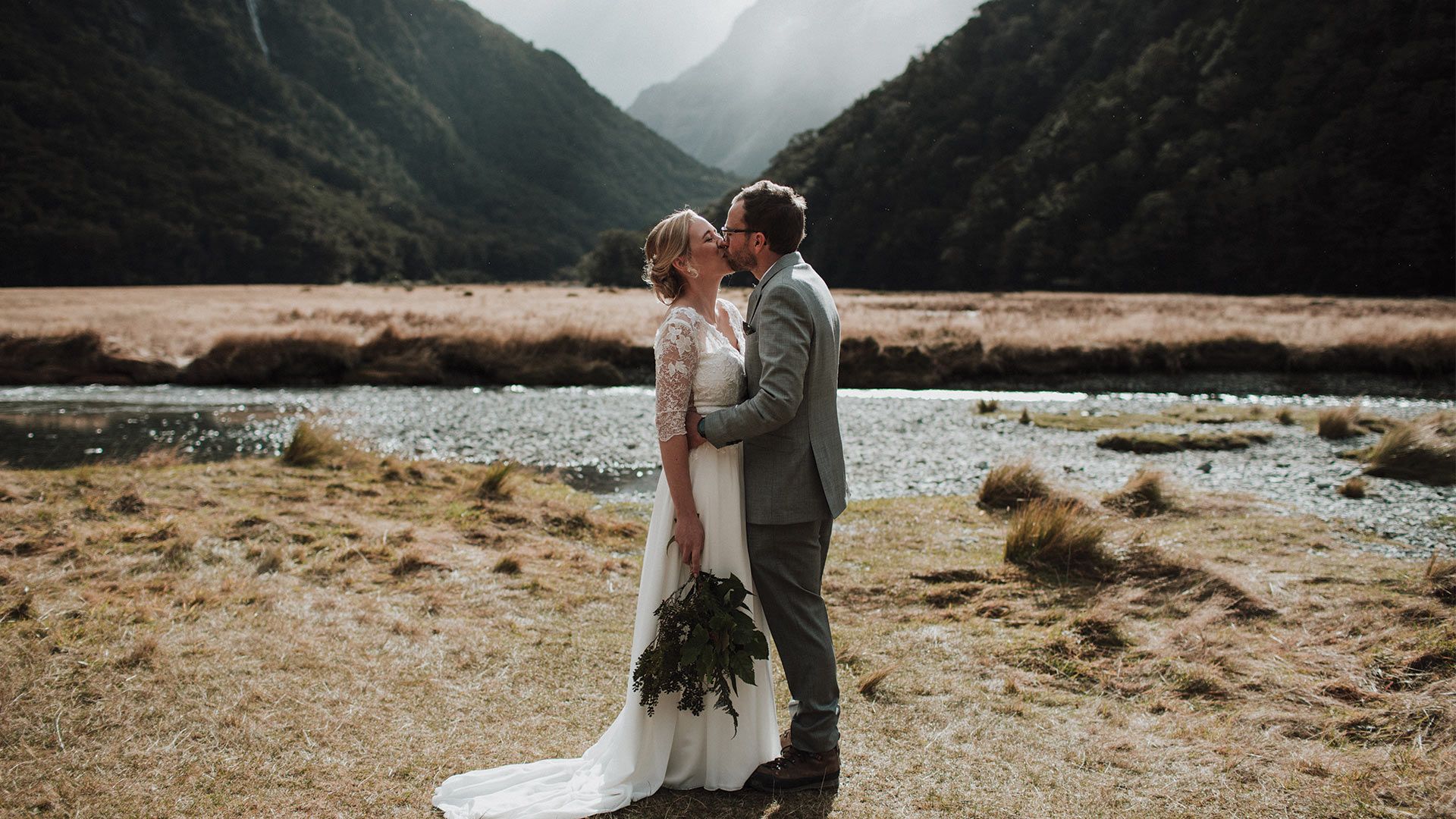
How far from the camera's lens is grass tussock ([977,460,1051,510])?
935 cm

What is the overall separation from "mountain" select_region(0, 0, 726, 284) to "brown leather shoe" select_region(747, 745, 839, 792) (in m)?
85.9

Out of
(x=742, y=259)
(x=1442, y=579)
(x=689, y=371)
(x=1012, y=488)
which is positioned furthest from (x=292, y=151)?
(x=1442, y=579)

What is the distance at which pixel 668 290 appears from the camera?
3557mm

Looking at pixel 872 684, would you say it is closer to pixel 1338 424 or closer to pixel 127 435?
pixel 1338 424

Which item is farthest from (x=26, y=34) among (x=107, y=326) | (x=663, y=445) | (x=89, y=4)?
(x=663, y=445)

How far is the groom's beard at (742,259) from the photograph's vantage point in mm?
3498

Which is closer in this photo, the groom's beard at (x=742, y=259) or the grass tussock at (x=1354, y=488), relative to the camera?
the groom's beard at (x=742, y=259)

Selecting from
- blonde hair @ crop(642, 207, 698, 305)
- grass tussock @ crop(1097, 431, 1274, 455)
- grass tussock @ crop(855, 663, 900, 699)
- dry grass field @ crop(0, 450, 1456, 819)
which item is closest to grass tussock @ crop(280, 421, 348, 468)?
dry grass field @ crop(0, 450, 1456, 819)

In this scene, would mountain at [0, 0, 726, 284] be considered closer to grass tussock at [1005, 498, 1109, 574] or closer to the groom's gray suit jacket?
grass tussock at [1005, 498, 1109, 574]

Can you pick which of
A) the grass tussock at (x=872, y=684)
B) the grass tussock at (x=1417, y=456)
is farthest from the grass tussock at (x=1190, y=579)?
the grass tussock at (x=1417, y=456)

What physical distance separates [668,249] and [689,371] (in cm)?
51

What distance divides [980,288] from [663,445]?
69.4m

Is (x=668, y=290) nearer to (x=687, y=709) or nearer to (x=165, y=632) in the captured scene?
(x=687, y=709)

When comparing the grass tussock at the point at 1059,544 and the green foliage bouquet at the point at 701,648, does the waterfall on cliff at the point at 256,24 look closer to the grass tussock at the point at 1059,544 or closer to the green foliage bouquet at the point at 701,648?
the grass tussock at the point at 1059,544
